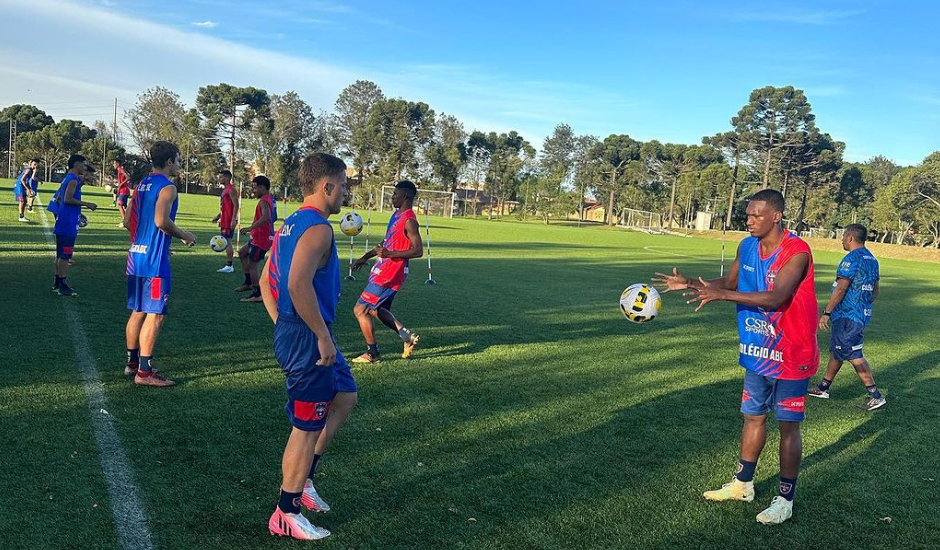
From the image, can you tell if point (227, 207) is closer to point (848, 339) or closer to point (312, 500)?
point (312, 500)

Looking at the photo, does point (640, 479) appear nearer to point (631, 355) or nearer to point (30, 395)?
point (631, 355)

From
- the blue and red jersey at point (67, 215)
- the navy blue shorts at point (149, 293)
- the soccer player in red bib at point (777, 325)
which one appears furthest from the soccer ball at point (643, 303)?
the blue and red jersey at point (67, 215)

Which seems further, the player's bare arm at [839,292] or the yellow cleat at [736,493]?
the player's bare arm at [839,292]

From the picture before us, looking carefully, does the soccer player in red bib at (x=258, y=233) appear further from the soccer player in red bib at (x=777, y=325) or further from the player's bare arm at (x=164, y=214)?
the soccer player in red bib at (x=777, y=325)

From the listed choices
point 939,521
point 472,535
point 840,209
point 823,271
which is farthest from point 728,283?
point 840,209

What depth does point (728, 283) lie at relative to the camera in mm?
4793

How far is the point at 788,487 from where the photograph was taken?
4.26 m

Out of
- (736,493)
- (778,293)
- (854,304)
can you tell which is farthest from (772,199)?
(854,304)

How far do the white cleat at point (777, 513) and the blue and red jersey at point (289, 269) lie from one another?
3021 millimetres

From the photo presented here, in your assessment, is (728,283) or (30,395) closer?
(728,283)

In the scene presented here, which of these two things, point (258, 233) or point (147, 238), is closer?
point (147, 238)

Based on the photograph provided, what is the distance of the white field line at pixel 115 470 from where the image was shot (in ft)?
11.6

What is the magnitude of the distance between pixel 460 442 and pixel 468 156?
83.4 metres

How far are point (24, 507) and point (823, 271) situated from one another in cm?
2890
